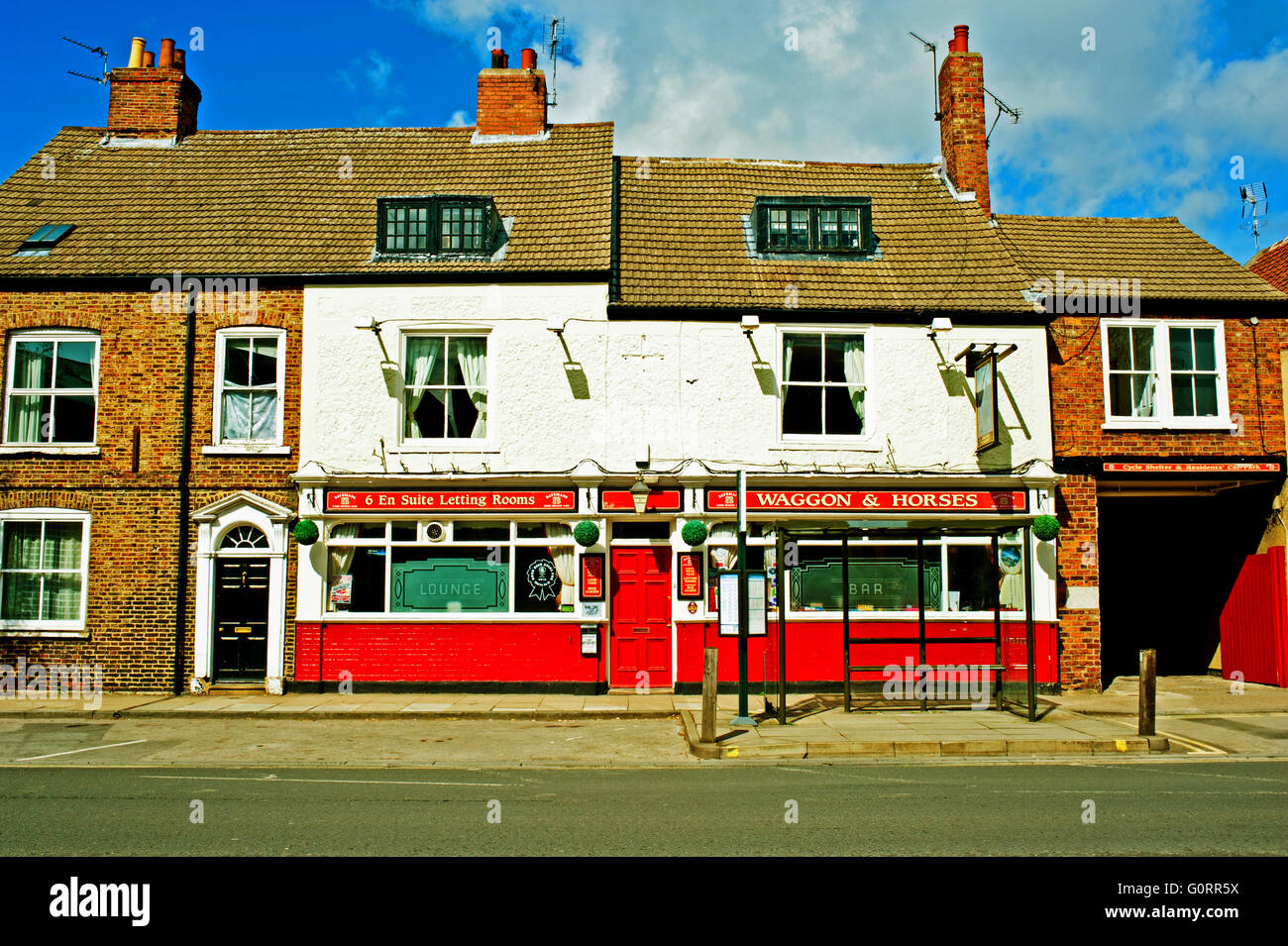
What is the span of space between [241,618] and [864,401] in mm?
11375

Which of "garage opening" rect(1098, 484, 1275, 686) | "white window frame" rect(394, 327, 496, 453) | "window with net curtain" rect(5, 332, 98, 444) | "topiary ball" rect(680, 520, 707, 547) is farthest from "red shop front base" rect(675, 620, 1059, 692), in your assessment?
"window with net curtain" rect(5, 332, 98, 444)

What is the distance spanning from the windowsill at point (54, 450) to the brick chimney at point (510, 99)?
9884 millimetres

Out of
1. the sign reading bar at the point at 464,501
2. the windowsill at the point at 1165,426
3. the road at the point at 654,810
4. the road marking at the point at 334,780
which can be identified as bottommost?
the road marking at the point at 334,780

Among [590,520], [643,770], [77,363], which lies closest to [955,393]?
[590,520]

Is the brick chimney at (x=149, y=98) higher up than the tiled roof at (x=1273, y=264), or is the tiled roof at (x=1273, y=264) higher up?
the brick chimney at (x=149, y=98)

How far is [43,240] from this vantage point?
1725 cm

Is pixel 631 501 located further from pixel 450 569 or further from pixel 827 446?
pixel 827 446

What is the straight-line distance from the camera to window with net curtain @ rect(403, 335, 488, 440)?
16.6 metres

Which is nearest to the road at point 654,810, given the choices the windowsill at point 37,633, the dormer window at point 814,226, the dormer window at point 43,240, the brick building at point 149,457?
the brick building at point 149,457

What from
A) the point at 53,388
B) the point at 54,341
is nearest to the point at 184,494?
the point at 53,388

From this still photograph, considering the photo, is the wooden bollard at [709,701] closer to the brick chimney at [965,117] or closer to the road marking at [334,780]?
the road marking at [334,780]

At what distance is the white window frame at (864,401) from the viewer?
16.4m

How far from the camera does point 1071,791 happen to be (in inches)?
352

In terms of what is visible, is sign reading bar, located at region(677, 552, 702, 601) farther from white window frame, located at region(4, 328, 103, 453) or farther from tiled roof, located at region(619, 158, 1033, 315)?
white window frame, located at region(4, 328, 103, 453)
